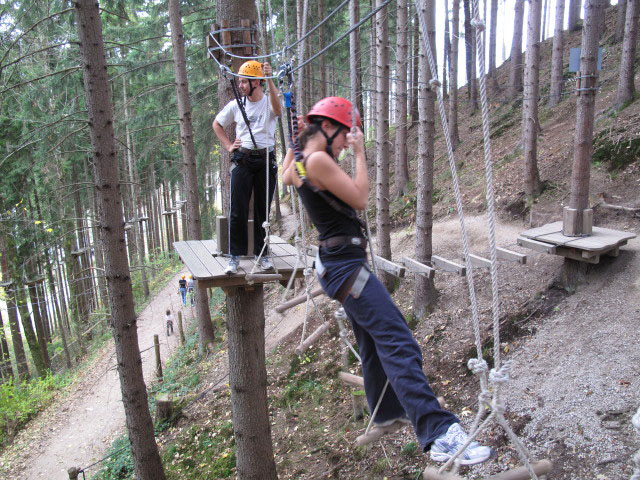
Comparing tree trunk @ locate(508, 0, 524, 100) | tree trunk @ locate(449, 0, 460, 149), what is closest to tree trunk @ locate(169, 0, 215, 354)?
tree trunk @ locate(449, 0, 460, 149)

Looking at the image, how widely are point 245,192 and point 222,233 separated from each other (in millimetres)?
480

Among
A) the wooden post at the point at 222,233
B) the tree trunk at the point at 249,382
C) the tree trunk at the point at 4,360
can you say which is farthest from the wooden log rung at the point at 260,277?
the tree trunk at the point at 4,360

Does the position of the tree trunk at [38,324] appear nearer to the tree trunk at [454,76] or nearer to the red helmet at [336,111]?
the tree trunk at [454,76]

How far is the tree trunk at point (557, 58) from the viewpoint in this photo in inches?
486

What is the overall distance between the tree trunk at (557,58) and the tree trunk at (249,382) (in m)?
10.4

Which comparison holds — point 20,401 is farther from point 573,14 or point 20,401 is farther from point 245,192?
point 573,14

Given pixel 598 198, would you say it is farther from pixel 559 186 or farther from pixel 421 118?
pixel 421 118

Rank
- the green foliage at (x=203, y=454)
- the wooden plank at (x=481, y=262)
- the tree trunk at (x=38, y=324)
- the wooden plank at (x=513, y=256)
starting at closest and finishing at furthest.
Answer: the wooden plank at (x=481, y=262) < the wooden plank at (x=513, y=256) < the green foliage at (x=203, y=454) < the tree trunk at (x=38, y=324)

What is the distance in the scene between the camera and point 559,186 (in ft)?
30.7

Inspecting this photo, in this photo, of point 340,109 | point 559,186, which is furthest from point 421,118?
point 340,109

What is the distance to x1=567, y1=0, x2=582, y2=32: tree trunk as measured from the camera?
1972cm

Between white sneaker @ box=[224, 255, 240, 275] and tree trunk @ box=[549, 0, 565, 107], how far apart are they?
10.6 metres

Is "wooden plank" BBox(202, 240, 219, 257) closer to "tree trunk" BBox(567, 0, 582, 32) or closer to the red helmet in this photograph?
the red helmet

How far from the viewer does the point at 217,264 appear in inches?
172
